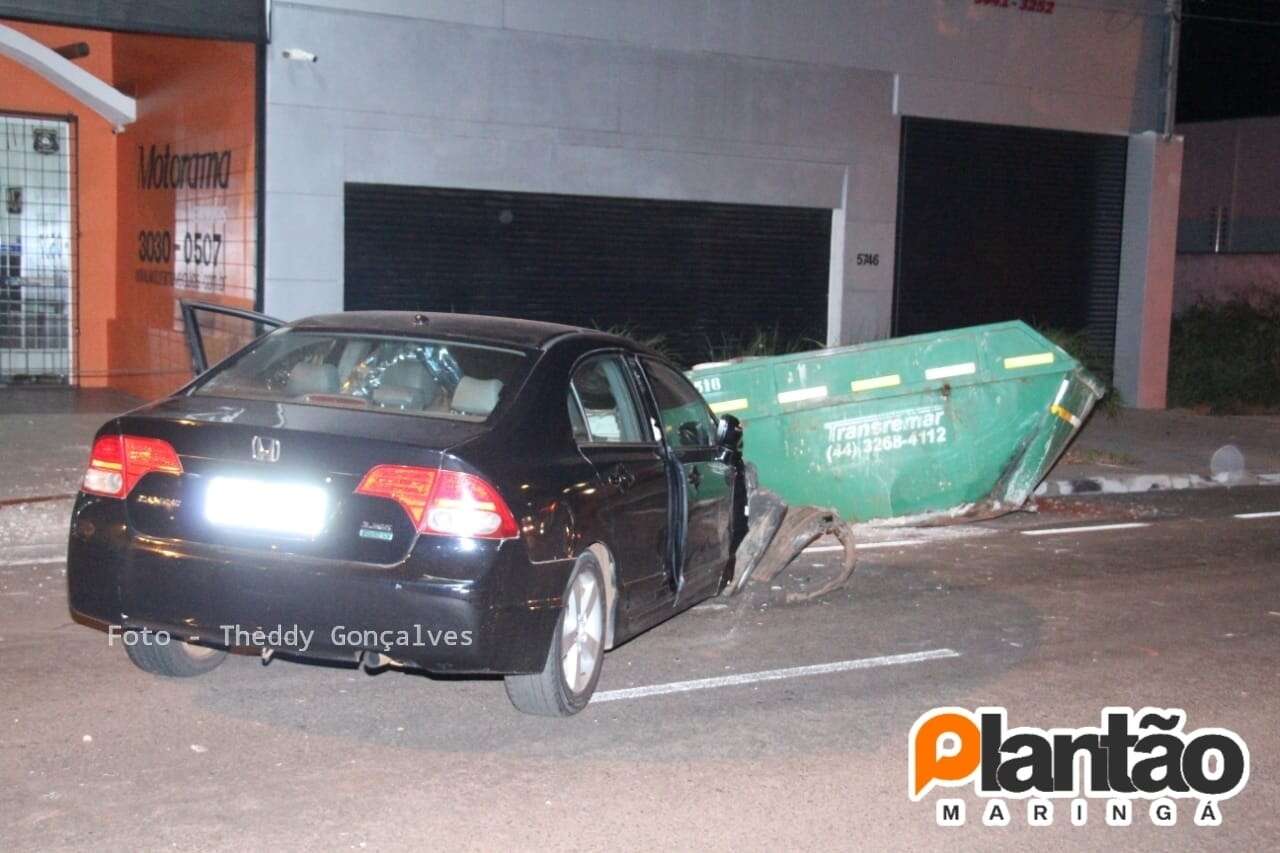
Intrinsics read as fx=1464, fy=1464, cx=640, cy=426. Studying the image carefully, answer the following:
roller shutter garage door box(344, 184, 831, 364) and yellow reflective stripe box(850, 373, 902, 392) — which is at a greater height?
roller shutter garage door box(344, 184, 831, 364)

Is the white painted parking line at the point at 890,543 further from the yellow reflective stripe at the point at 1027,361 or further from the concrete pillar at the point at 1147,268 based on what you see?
the concrete pillar at the point at 1147,268

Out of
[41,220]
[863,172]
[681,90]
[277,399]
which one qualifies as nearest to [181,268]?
[41,220]

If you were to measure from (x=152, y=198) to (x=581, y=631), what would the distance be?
1359cm

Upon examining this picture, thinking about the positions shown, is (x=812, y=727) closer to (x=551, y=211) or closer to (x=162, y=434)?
(x=162, y=434)

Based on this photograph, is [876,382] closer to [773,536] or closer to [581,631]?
[773,536]

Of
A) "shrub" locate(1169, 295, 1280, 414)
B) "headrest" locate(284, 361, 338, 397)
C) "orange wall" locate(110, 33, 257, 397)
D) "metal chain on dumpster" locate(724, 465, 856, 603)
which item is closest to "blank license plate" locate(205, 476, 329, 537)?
"headrest" locate(284, 361, 338, 397)

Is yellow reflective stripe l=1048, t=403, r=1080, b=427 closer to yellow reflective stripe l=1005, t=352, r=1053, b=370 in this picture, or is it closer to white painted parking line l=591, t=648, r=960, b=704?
yellow reflective stripe l=1005, t=352, r=1053, b=370

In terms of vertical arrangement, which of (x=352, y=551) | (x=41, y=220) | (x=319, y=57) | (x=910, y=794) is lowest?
(x=910, y=794)

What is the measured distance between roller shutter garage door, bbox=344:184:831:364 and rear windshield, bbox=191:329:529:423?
900 cm

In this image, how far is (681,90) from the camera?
56.0ft

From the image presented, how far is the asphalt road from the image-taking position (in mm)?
4863

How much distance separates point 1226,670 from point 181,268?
1294 cm

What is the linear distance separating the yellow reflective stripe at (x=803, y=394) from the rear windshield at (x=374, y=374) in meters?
4.70

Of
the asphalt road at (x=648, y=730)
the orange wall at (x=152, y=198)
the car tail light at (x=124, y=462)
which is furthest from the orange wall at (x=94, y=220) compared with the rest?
the car tail light at (x=124, y=462)
